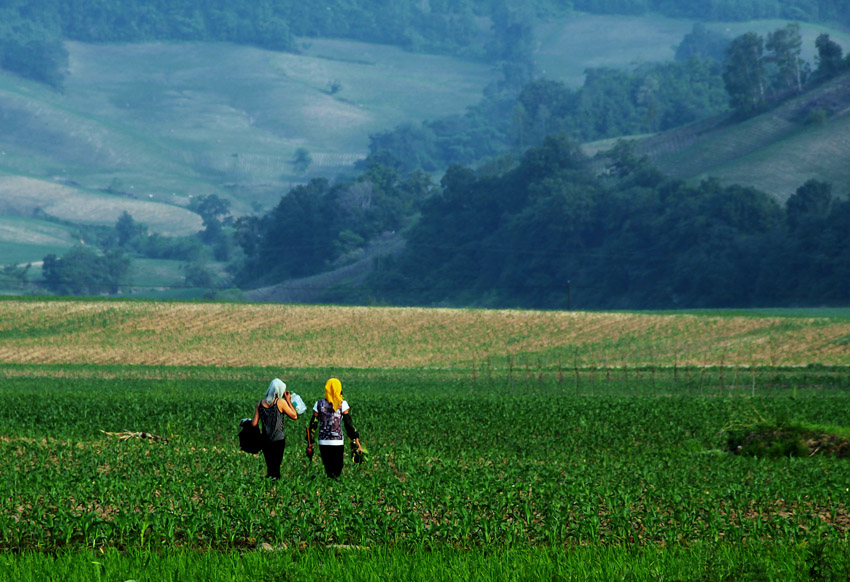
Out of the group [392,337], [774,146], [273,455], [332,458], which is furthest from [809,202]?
[273,455]

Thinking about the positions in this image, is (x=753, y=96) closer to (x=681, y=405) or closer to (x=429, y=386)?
(x=429, y=386)

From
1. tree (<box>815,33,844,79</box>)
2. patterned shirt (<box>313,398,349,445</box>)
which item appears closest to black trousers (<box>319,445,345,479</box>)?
patterned shirt (<box>313,398,349,445</box>)

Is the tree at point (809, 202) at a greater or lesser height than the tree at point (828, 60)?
lesser

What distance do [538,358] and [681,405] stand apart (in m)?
31.1

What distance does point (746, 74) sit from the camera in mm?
193000

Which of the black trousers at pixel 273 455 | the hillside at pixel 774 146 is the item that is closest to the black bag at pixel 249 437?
the black trousers at pixel 273 455

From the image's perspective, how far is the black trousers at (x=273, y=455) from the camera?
19.2 m

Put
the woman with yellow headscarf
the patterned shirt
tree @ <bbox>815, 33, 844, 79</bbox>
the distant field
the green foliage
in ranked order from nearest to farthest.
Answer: the woman with yellow headscarf < the patterned shirt < the distant field < the green foliage < tree @ <bbox>815, 33, 844, 79</bbox>

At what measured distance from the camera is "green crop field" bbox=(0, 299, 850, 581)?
14.9 meters

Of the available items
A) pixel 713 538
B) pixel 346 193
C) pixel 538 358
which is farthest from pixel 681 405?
pixel 346 193

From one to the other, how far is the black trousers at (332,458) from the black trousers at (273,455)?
0.65 meters

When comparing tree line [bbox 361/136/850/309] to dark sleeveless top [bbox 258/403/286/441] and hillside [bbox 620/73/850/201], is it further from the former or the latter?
dark sleeveless top [bbox 258/403/286/441]

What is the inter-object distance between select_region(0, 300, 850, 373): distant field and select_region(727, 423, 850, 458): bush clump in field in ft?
114

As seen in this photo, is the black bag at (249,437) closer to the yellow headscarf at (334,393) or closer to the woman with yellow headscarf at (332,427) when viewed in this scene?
the woman with yellow headscarf at (332,427)
